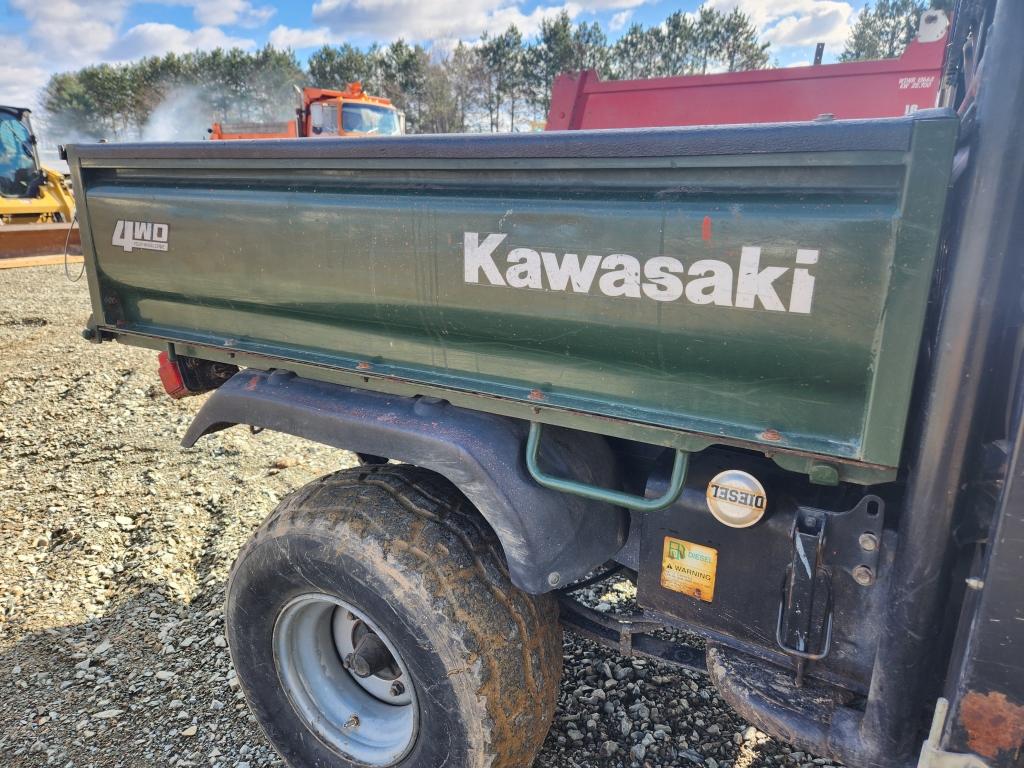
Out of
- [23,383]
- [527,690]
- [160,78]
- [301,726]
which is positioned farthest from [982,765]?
[160,78]

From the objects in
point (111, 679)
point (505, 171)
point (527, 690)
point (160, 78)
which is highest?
point (160, 78)

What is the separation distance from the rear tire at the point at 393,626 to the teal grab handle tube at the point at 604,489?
0.33 metres

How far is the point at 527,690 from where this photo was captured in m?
1.87

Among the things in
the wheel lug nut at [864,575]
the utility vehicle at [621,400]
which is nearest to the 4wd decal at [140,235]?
the utility vehicle at [621,400]

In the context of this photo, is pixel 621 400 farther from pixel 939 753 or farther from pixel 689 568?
pixel 939 753

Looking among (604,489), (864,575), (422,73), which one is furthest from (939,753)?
(422,73)

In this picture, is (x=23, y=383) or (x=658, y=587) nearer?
(x=658, y=587)

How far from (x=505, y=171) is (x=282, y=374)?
3.10ft

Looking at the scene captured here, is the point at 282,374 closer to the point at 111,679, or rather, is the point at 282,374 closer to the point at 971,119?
the point at 111,679

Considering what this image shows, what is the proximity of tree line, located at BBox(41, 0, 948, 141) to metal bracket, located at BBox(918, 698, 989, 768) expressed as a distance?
1435 inches

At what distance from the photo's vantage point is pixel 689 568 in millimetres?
1702

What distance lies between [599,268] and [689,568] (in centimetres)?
75

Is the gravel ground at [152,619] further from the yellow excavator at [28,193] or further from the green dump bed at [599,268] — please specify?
the yellow excavator at [28,193]

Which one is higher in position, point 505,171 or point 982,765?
point 505,171
